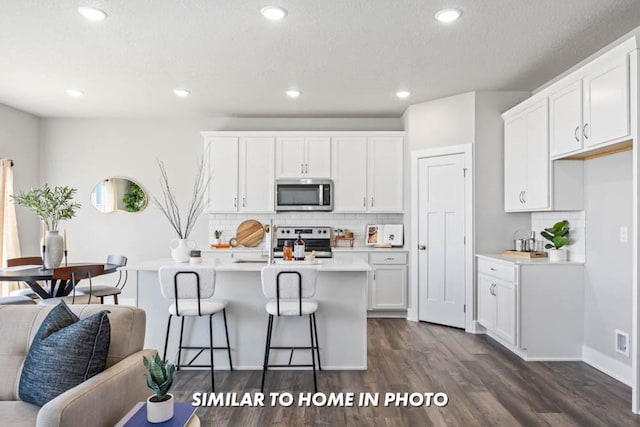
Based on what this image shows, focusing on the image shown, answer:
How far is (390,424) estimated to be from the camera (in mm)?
2525

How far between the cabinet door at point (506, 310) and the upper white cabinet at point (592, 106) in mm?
1287

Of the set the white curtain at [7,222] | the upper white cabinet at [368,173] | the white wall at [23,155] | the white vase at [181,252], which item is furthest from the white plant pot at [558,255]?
the white wall at [23,155]

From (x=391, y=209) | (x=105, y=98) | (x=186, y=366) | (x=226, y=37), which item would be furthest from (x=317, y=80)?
(x=186, y=366)

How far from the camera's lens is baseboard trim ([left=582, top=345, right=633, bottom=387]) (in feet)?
10.3

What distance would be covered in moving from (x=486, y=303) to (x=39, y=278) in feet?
13.7

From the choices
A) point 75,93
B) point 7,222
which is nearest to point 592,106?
point 75,93

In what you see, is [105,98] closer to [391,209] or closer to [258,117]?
[258,117]

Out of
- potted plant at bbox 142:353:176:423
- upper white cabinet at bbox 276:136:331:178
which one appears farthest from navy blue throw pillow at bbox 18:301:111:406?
upper white cabinet at bbox 276:136:331:178

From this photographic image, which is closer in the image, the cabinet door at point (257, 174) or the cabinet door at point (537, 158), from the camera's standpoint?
the cabinet door at point (537, 158)

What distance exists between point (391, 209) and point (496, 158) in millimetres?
1480

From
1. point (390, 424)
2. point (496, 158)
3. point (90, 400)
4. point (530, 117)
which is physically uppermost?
point (530, 117)

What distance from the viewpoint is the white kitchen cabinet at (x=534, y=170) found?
371 cm

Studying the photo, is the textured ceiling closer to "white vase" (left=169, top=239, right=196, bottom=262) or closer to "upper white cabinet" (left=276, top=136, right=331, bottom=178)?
"upper white cabinet" (left=276, top=136, right=331, bottom=178)

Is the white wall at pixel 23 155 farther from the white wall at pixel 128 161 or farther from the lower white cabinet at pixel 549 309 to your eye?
the lower white cabinet at pixel 549 309
